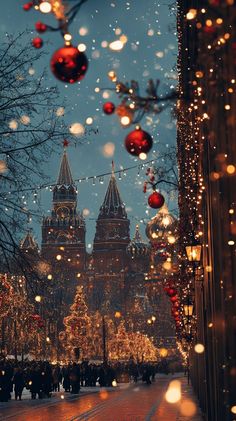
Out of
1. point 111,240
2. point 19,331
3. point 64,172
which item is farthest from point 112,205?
point 19,331

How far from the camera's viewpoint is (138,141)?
807 centimetres

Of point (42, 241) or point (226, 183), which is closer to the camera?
point (226, 183)

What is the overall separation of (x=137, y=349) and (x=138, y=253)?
8261 centimetres

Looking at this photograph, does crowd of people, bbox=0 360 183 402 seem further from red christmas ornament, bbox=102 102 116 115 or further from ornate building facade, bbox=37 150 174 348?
ornate building facade, bbox=37 150 174 348

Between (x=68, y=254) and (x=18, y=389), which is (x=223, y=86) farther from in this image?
(x=68, y=254)

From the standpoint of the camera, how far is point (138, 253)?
18188 centimetres

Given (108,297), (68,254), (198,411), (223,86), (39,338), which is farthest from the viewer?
(68,254)

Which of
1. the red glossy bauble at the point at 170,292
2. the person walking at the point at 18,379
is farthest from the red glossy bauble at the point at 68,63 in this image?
the person walking at the point at 18,379

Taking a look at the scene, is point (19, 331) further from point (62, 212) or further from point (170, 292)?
point (62, 212)

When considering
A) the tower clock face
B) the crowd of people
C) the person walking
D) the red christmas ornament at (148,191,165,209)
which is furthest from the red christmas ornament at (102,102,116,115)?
the tower clock face

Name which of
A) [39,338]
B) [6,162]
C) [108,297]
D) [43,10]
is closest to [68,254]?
[108,297]

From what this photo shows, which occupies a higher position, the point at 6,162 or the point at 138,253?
the point at 138,253

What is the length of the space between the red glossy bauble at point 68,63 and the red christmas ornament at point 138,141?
1344 mm

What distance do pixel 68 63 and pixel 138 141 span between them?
61.5 inches
